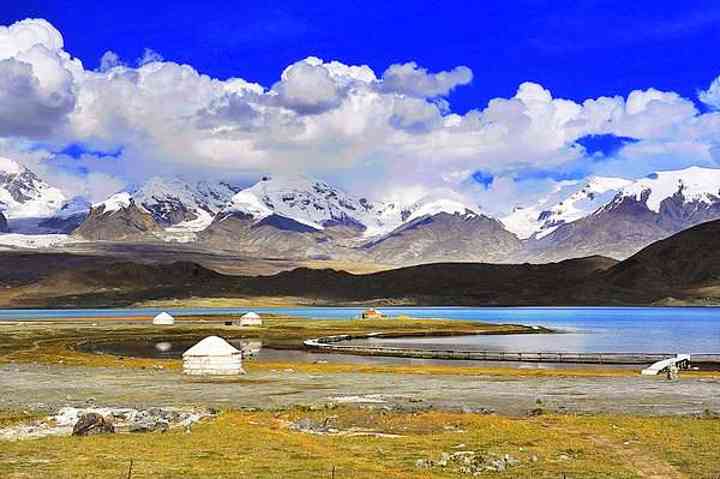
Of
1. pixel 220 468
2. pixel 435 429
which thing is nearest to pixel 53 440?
pixel 220 468

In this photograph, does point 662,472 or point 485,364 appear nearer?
point 662,472

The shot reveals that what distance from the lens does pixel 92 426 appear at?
97.7ft

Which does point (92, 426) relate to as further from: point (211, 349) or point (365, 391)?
point (211, 349)

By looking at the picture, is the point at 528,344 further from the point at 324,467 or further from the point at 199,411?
the point at 324,467

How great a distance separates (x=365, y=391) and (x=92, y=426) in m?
17.5

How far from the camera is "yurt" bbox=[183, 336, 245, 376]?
5550 cm

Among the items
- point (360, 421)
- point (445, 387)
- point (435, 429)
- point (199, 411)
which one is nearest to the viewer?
point (435, 429)

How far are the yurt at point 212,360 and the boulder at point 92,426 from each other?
2474cm

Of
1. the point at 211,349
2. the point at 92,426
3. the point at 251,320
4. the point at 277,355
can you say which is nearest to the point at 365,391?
the point at 211,349

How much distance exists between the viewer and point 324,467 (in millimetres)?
24094

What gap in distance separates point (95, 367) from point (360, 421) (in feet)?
111

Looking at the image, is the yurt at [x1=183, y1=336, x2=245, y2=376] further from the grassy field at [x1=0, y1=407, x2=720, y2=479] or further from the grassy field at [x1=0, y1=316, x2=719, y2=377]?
the grassy field at [x1=0, y1=407, x2=720, y2=479]

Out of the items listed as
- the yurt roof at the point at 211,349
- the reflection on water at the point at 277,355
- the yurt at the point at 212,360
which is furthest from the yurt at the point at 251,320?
the yurt roof at the point at 211,349

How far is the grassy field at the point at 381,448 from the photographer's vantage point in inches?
922
